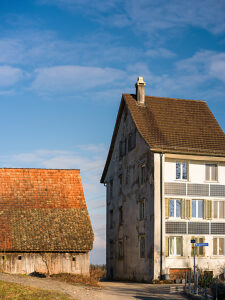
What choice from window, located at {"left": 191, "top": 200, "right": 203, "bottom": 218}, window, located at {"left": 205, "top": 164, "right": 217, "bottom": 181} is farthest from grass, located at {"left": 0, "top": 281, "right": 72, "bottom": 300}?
window, located at {"left": 205, "top": 164, "right": 217, "bottom": 181}

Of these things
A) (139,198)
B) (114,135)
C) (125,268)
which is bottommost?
(125,268)

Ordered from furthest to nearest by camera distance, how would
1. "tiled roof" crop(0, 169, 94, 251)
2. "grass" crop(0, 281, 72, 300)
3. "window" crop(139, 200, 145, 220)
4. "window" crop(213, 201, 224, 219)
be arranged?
1. "window" crop(139, 200, 145, 220)
2. "window" crop(213, 201, 224, 219)
3. "tiled roof" crop(0, 169, 94, 251)
4. "grass" crop(0, 281, 72, 300)

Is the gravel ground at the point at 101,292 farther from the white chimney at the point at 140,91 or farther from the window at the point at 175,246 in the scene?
the white chimney at the point at 140,91

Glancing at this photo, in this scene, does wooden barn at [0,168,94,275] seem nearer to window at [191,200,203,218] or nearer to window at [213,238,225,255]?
window at [191,200,203,218]

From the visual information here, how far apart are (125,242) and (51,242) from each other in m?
10.0

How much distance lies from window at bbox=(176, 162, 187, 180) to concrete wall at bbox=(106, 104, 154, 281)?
1991 millimetres

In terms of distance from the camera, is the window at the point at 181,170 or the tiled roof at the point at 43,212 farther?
the window at the point at 181,170

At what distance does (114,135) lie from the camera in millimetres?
48281

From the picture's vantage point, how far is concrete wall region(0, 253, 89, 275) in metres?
34.4

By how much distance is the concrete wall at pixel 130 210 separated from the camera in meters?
38.5

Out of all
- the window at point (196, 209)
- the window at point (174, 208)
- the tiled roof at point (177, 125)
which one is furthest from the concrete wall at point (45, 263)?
the tiled roof at point (177, 125)

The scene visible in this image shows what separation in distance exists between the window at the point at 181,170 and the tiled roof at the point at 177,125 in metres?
1.03

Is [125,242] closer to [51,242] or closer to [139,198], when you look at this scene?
[139,198]

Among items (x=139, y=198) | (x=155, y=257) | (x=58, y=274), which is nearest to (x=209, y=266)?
(x=155, y=257)
